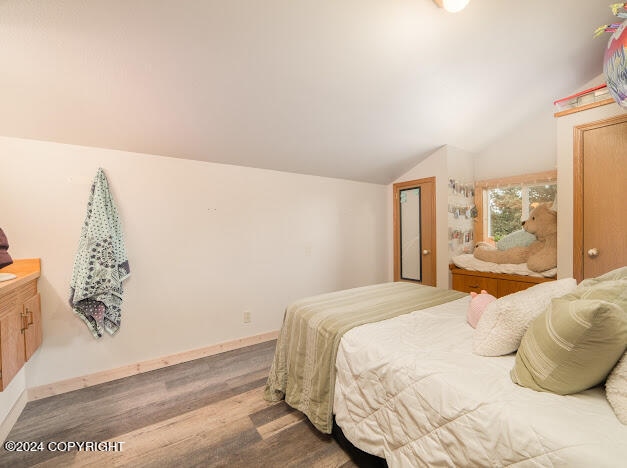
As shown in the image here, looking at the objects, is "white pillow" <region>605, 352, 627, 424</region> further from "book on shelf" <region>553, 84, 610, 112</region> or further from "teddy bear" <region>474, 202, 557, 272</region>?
"book on shelf" <region>553, 84, 610, 112</region>

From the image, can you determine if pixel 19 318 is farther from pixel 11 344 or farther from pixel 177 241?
pixel 177 241

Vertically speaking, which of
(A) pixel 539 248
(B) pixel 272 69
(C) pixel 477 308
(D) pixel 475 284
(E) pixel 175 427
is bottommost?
(E) pixel 175 427

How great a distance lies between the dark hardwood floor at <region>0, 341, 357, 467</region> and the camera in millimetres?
1365

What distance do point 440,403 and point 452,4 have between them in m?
2.10

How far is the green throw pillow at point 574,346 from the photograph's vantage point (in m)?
0.72

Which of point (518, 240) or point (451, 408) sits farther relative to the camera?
point (518, 240)

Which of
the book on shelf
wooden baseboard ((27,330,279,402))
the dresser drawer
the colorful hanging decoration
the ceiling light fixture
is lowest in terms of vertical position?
wooden baseboard ((27,330,279,402))

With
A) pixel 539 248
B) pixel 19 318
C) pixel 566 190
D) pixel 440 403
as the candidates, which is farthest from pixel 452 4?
pixel 19 318

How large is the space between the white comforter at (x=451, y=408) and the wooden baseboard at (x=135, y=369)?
1652 millimetres

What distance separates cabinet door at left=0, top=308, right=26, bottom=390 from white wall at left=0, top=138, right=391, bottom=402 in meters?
0.30

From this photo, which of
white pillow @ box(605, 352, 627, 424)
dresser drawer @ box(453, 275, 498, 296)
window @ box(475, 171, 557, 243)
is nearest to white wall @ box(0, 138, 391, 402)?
dresser drawer @ box(453, 275, 498, 296)

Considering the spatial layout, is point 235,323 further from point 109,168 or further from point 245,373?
point 109,168

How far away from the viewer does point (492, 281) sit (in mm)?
2729

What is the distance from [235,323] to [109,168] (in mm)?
1839
